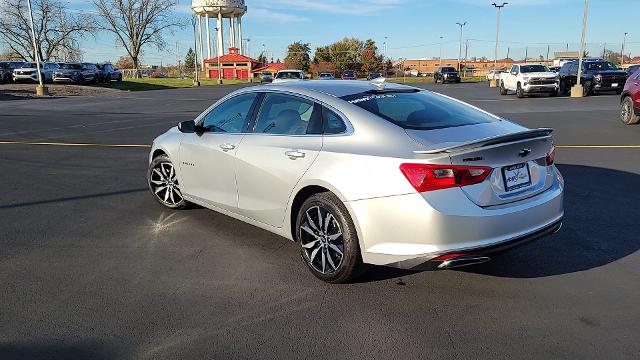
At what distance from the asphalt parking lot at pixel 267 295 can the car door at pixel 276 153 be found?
0.50 m

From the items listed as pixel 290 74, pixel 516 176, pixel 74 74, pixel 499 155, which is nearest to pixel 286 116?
pixel 499 155

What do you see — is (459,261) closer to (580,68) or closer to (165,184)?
(165,184)

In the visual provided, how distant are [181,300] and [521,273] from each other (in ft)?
8.81

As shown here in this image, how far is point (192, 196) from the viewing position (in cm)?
557

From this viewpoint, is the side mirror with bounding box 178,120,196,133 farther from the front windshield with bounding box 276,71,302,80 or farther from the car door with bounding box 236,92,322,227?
the front windshield with bounding box 276,71,302,80

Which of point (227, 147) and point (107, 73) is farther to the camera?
point (107, 73)

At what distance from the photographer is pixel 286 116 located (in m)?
4.54

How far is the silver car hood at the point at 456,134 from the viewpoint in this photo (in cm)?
352

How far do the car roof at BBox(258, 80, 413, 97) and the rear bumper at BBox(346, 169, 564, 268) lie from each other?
1.25 metres

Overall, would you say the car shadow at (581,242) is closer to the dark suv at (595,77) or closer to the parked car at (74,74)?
the dark suv at (595,77)

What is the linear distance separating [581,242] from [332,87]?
2740 mm

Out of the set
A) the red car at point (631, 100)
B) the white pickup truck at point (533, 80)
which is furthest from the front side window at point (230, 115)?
the white pickup truck at point (533, 80)

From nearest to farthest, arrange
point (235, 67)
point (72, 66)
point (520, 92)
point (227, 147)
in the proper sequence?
1. point (227, 147)
2. point (520, 92)
3. point (72, 66)
4. point (235, 67)

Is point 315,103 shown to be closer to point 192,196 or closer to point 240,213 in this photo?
point 240,213
